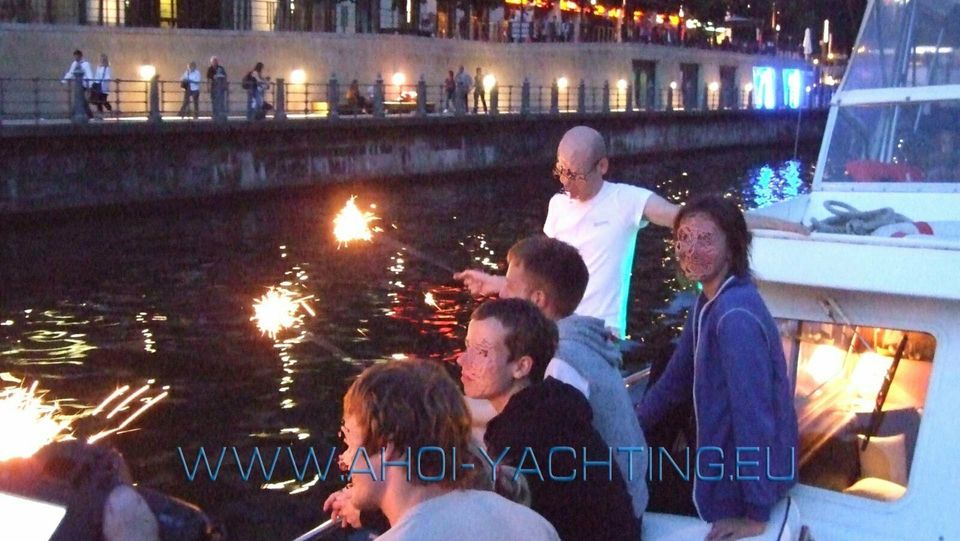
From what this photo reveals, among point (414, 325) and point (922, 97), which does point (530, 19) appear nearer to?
point (414, 325)

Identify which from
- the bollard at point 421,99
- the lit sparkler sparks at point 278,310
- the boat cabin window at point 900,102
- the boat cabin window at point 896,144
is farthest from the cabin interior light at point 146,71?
the boat cabin window at point 896,144

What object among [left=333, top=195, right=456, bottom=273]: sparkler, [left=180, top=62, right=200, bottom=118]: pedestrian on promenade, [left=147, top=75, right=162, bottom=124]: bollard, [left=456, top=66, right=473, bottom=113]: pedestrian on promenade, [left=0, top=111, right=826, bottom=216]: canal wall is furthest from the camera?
[left=456, top=66, right=473, bottom=113]: pedestrian on promenade

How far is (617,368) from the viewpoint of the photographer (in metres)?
3.58

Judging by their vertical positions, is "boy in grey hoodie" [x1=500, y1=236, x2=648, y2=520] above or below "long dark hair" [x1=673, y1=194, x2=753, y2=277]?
below

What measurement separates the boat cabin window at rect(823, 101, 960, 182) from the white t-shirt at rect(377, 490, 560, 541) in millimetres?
3816

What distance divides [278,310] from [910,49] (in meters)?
11.0

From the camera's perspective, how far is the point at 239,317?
51.4 ft

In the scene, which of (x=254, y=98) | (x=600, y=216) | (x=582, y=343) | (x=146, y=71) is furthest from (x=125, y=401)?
(x=146, y=71)

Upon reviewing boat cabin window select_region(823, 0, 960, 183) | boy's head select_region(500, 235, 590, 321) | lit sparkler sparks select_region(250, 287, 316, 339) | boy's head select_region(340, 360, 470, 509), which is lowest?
lit sparkler sparks select_region(250, 287, 316, 339)

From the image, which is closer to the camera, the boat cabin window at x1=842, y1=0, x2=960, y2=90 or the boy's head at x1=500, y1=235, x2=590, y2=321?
the boy's head at x1=500, y1=235, x2=590, y2=321

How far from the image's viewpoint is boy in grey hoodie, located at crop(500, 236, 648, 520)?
11.4ft

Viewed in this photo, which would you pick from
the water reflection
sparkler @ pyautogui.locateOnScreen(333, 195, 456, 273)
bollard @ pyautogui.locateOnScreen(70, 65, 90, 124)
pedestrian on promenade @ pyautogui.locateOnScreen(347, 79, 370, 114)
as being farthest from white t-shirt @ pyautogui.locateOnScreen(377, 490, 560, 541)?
pedestrian on promenade @ pyautogui.locateOnScreen(347, 79, 370, 114)

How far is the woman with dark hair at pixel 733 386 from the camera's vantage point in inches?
136

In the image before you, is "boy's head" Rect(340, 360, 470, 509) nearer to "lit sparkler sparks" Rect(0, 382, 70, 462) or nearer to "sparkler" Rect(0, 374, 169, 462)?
"sparkler" Rect(0, 374, 169, 462)
